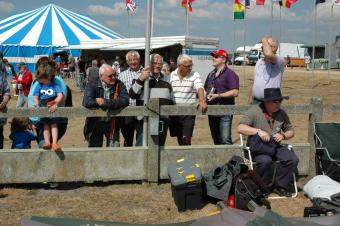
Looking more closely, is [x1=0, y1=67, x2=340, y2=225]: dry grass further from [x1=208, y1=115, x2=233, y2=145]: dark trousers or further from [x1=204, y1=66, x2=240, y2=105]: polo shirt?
[x1=204, y1=66, x2=240, y2=105]: polo shirt

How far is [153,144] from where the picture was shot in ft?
19.3

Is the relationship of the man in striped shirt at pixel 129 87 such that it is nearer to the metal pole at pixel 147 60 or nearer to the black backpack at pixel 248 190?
the metal pole at pixel 147 60

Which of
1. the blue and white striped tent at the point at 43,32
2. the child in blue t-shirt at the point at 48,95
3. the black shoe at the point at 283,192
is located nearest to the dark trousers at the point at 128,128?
the child in blue t-shirt at the point at 48,95

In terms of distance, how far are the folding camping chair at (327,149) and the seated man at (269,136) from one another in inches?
15.6

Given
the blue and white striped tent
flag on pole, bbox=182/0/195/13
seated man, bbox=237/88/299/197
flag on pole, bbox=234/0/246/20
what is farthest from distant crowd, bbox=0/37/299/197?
the blue and white striped tent

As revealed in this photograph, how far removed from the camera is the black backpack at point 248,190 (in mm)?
4938

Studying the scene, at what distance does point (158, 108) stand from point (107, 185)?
1211 millimetres

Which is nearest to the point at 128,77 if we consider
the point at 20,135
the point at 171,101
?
the point at 171,101

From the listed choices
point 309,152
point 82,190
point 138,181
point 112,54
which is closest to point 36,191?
point 82,190

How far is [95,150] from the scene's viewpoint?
5816mm

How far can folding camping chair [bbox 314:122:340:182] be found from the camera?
5516 mm

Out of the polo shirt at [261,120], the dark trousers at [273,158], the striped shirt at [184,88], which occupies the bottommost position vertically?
the dark trousers at [273,158]

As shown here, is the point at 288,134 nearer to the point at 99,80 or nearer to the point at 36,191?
the point at 99,80

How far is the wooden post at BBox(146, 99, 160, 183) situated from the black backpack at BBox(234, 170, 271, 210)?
1238 millimetres
